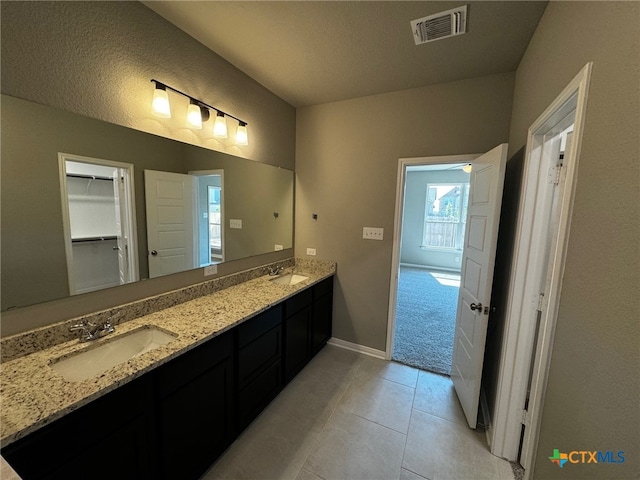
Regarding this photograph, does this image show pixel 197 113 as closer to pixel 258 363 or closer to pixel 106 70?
pixel 106 70

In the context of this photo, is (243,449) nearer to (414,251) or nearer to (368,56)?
(368,56)

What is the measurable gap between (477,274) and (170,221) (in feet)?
7.43

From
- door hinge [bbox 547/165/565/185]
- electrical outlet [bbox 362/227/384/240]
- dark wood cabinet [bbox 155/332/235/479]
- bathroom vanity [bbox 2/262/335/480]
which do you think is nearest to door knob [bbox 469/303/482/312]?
door hinge [bbox 547/165/565/185]

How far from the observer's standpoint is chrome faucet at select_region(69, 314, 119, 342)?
4.21 ft

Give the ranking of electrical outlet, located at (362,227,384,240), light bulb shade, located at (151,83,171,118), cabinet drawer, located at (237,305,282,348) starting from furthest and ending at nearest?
electrical outlet, located at (362,227,384,240) < cabinet drawer, located at (237,305,282,348) < light bulb shade, located at (151,83,171,118)

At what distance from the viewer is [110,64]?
1.37 m

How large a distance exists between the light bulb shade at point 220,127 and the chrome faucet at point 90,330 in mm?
1447

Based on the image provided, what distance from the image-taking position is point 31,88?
1.13 m

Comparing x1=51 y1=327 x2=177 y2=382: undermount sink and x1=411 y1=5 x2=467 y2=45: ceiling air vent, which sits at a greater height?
x1=411 y1=5 x2=467 y2=45: ceiling air vent

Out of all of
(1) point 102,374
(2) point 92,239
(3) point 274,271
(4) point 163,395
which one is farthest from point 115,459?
(3) point 274,271

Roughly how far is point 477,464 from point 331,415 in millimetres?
975

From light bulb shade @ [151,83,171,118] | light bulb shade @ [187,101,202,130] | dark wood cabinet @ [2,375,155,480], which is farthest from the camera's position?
light bulb shade @ [187,101,202,130]

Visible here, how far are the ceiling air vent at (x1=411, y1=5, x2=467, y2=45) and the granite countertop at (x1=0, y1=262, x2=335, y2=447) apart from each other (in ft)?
6.65

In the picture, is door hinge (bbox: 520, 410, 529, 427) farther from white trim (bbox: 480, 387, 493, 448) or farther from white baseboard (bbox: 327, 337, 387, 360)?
white baseboard (bbox: 327, 337, 387, 360)
